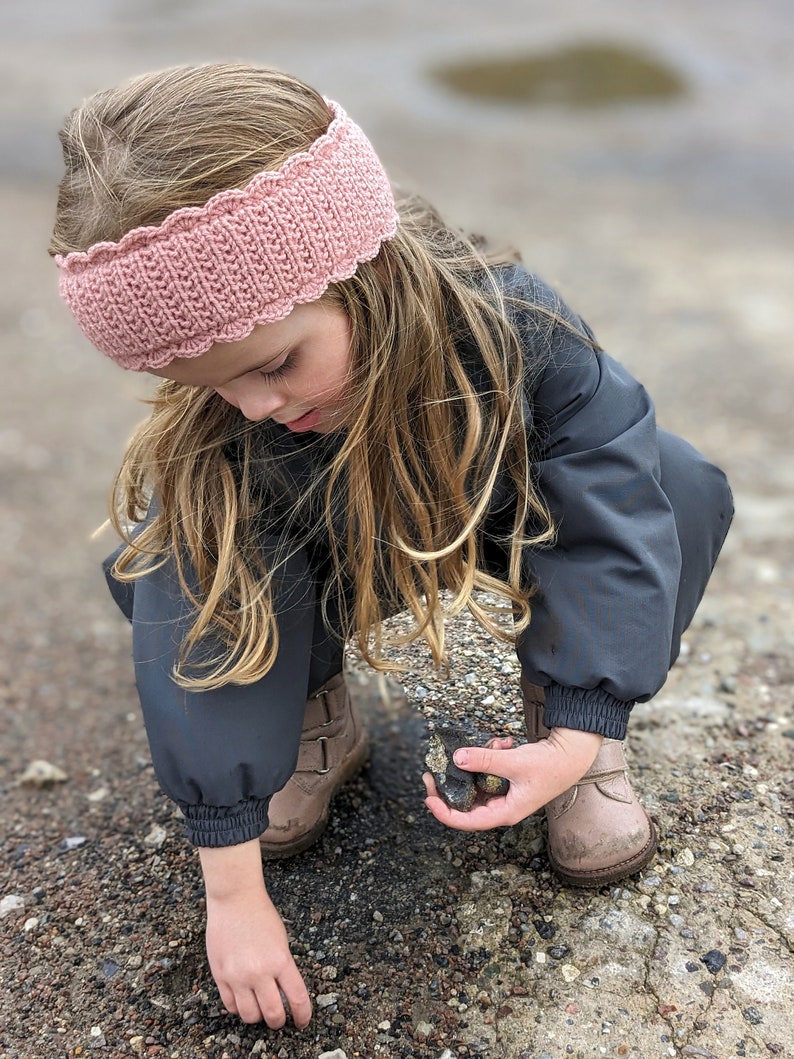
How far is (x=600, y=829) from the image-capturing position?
1.98 m

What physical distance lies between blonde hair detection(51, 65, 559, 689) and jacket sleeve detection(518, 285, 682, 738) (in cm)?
5

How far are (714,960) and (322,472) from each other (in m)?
1.12

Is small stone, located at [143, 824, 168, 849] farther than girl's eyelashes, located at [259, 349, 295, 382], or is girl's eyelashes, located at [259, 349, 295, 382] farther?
small stone, located at [143, 824, 168, 849]

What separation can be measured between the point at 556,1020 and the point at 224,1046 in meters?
0.58

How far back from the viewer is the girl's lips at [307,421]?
1802mm

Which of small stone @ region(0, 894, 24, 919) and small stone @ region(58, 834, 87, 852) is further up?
small stone @ region(0, 894, 24, 919)

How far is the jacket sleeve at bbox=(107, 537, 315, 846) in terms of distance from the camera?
1791 millimetres

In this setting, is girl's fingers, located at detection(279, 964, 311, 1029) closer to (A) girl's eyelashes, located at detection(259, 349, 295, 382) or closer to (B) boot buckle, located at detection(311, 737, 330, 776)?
(B) boot buckle, located at detection(311, 737, 330, 776)

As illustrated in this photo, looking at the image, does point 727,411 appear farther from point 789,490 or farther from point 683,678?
point 683,678

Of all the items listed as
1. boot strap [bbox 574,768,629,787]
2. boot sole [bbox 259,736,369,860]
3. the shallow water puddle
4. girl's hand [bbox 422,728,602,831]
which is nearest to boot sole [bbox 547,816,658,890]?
boot strap [bbox 574,768,629,787]

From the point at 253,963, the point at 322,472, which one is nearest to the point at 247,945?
the point at 253,963

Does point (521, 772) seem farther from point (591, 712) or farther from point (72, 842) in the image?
point (72, 842)

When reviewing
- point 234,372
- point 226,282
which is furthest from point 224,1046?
point 226,282

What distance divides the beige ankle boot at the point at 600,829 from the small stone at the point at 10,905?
1.08m
